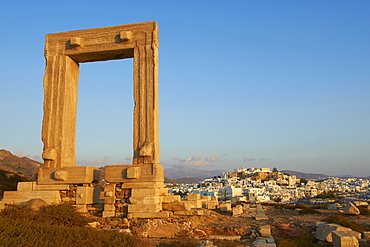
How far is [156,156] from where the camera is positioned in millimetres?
9594

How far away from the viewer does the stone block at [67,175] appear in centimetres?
963

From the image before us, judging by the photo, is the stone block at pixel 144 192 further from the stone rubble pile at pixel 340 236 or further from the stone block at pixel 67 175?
the stone rubble pile at pixel 340 236

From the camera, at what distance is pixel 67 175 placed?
32.1ft

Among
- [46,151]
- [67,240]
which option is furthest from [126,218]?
[67,240]

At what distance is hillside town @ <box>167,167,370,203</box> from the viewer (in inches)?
1581

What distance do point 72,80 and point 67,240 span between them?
7.33m

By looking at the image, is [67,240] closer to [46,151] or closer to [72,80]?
[46,151]

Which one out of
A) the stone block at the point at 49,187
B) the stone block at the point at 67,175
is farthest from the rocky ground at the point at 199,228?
the stone block at the point at 49,187

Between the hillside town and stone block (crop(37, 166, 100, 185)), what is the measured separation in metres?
25.3

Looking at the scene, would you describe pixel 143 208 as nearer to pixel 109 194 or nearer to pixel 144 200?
pixel 144 200

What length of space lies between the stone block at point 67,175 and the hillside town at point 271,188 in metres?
→ 25.3

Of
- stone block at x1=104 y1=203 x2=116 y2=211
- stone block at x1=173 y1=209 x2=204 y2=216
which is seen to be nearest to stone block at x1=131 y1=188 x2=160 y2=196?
stone block at x1=104 y1=203 x2=116 y2=211

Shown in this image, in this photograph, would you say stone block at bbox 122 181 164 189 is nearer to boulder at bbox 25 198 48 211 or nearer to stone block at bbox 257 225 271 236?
boulder at bbox 25 198 48 211

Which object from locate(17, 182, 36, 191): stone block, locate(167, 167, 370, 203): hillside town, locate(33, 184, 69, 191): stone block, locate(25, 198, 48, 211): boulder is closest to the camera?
locate(25, 198, 48, 211): boulder
